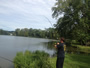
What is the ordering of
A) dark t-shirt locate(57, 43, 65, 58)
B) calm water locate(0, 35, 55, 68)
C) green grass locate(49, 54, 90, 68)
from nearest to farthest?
dark t-shirt locate(57, 43, 65, 58), green grass locate(49, 54, 90, 68), calm water locate(0, 35, 55, 68)

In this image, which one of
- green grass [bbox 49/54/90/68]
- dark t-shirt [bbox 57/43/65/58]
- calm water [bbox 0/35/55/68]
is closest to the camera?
dark t-shirt [bbox 57/43/65/58]

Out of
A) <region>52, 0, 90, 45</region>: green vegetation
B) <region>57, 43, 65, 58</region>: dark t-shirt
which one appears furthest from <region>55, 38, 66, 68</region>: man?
<region>52, 0, 90, 45</region>: green vegetation

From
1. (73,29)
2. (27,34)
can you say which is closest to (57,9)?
(73,29)

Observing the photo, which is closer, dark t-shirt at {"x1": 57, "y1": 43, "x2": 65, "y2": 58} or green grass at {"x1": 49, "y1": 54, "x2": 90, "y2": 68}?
dark t-shirt at {"x1": 57, "y1": 43, "x2": 65, "y2": 58}

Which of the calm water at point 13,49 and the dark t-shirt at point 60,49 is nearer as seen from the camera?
the dark t-shirt at point 60,49

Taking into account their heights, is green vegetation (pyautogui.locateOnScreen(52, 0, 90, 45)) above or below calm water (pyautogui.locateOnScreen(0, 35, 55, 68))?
above

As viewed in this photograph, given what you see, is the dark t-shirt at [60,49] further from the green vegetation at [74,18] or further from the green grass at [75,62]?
the green vegetation at [74,18]

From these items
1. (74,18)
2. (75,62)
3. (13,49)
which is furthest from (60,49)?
(74,18)

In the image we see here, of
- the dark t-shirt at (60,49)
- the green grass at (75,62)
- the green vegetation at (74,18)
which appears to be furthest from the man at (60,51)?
the green vegetation at (74,18)

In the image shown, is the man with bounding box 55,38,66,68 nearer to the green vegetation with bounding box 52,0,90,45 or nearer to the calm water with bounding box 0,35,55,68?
the calm water with bounding box 0,35,55,68

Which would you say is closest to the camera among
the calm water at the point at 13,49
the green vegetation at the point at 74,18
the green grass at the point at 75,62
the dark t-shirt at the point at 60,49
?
the dark t-shirt at the point at 60,49

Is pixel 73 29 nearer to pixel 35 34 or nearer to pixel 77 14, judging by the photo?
pixel 77 14

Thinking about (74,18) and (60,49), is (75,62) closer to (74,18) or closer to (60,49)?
(60,49)

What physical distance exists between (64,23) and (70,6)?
4019 mm
